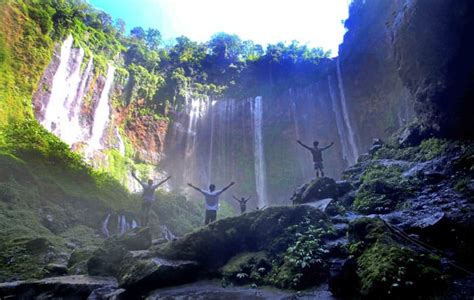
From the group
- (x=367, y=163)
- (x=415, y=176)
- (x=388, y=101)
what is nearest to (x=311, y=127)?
(x=388, y=101)

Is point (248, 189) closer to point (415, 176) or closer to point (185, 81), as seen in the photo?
point (185, 81)

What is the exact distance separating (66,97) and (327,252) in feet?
63.9

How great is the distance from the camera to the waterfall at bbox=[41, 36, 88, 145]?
1938 cm

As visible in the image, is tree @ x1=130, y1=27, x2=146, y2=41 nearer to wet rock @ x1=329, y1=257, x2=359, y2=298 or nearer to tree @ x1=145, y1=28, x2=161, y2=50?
tree @ x1=145, y1=28, x2=161, y2=50

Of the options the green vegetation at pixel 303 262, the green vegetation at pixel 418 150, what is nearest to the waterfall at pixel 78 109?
the green vegetation at pixel 418 150

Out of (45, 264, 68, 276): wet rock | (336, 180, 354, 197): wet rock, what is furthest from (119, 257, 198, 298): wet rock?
(336, 180, 354, 197): wet rock

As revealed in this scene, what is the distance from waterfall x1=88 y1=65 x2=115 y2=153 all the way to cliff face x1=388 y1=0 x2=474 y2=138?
18.0 metres

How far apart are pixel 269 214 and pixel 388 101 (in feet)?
56.9

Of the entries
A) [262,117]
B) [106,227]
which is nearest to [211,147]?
Answer: [262,117]

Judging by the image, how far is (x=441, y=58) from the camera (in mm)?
9703

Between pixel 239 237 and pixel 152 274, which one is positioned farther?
pixel 239 237

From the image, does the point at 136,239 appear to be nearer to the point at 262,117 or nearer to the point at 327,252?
the point at 327,252

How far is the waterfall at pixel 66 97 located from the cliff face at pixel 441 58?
17.9 meters

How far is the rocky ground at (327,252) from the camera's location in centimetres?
488
